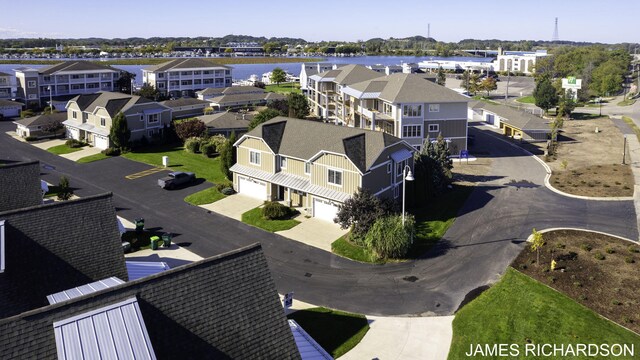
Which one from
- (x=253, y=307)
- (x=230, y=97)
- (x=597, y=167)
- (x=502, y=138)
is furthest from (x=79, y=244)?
(x=230, y=97)

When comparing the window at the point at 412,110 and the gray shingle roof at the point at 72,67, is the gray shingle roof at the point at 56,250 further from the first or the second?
the gray shingle roof at the point at 72,67

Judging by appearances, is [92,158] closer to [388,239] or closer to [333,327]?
[388,239]

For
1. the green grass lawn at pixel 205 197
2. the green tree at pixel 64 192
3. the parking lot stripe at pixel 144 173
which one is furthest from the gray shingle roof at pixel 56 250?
the parking lot stripe at pixel 144 173

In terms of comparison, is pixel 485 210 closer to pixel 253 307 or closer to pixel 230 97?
pixel 253 307

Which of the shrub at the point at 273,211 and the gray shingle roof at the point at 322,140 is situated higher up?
the gray shingle roof at the point at 322,140

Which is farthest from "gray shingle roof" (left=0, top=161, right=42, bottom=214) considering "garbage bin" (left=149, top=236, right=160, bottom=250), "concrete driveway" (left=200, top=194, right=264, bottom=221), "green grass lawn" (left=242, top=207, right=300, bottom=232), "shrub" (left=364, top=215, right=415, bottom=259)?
"shrub" (left=364, top=215, right=415, bottom=259)
